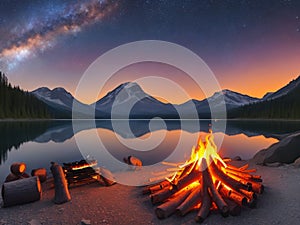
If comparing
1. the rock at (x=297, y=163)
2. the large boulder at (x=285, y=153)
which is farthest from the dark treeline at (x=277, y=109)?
the rock at (x=297, y=163)

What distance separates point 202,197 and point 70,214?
4.77 metres

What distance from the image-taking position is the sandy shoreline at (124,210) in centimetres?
693

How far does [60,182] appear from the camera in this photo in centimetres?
926

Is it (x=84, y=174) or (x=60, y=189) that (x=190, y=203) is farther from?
(x=84, y=174)

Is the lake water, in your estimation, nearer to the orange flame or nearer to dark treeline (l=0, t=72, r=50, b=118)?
the orange flame

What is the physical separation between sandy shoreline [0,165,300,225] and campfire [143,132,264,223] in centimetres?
27

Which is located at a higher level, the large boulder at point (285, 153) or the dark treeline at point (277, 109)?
the dark treeline at point (277, 109)

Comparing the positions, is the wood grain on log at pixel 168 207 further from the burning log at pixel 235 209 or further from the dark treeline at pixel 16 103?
the dark treeline at pixel 16 103

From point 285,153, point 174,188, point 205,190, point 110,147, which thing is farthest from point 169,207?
point 110,147

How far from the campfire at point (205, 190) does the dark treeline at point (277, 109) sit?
419 ft

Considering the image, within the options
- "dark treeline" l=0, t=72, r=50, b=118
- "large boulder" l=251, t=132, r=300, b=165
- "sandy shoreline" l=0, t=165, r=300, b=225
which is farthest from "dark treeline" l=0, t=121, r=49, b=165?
"dark treeline" l=0, t=72, r=50, b=118

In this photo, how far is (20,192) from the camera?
858 cm

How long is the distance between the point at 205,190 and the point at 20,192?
7.26 m

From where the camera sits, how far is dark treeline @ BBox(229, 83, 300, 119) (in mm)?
115750
